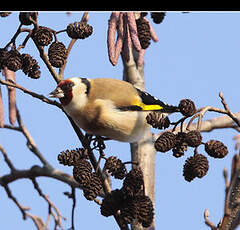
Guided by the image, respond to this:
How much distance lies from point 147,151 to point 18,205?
97 cm

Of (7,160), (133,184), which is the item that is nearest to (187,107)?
(133,184)

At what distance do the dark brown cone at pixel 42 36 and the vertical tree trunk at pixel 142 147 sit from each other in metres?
1.20

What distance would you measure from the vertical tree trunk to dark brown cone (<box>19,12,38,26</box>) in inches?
48.8

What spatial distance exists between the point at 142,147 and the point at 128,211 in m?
1.32

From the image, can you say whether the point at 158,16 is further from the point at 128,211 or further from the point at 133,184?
the point at 128,211

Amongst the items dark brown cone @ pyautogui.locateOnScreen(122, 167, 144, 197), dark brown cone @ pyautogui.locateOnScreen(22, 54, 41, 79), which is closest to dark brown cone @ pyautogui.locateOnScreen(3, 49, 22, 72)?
dark brown cone @ pyautogui.locateOnScreen(22, 54, 41, 79)

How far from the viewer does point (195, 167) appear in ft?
5.83

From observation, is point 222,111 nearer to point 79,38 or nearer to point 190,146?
point 190,146

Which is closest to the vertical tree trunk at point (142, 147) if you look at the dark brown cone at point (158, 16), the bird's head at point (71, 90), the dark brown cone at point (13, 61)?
the bird's head at point (71, 90)

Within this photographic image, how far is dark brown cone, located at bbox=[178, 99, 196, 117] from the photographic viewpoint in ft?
5.99

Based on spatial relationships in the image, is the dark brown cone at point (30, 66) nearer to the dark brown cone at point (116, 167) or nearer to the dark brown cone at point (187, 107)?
the dark brown cone at point (116, 167)

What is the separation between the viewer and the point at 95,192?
1899 mm

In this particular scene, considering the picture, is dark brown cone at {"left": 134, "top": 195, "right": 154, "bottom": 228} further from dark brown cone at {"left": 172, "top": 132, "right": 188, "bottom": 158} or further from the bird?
the bird
